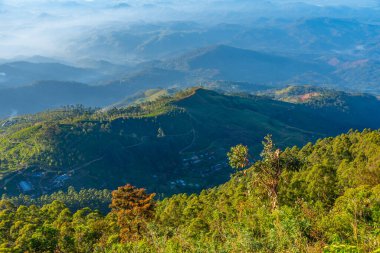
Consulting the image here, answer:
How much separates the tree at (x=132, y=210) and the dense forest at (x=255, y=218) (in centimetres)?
14

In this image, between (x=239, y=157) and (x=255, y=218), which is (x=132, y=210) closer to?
(x=239, y=157)

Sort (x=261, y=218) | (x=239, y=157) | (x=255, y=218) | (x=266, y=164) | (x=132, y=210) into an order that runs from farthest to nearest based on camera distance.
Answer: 1. (x=132, y=210)
2. (x=239, y=157)
3. (x=266, y=164)
4. (x=255, y=218)
5. (x=261, y=218)

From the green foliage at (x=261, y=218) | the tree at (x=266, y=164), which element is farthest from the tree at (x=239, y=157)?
the green foliage at (x=261, y=218)

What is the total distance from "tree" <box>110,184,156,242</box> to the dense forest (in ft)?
0.45

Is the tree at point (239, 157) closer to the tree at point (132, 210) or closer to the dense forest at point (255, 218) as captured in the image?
the dense forest at point (255, 218)

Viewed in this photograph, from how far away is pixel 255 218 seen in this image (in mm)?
37906

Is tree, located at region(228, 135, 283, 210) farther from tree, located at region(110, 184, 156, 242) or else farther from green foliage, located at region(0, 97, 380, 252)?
tree, located at region(110, 184, 156, 242)

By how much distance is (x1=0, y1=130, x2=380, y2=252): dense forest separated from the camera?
27172 millimetres

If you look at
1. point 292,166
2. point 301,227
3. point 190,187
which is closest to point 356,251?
point 301,227

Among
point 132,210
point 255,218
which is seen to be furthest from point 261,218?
point 132,210

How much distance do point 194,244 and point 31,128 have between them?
597ft

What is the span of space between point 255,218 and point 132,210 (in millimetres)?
25132

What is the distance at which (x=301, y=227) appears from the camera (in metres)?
27.8

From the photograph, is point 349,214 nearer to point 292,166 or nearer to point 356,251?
point 356,251
